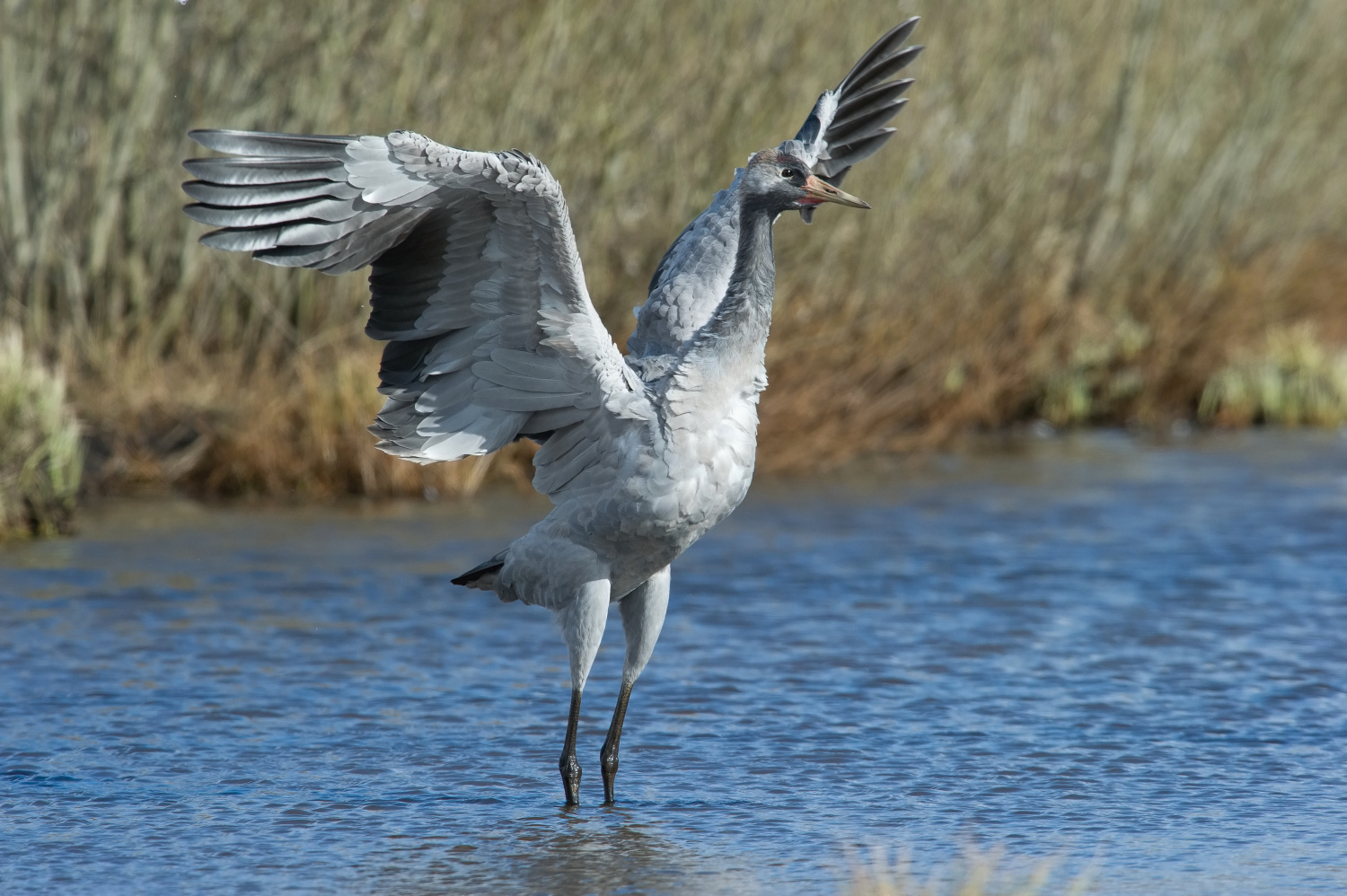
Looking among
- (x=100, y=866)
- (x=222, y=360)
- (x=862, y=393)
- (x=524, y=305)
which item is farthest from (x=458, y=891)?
(x=862, y=393)

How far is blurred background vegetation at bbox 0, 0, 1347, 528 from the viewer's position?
36.1ft

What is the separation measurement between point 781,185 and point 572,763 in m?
1.95

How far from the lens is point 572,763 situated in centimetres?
581

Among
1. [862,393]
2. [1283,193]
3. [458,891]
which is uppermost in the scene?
[1283,193]

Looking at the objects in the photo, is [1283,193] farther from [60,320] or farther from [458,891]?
[458,891]

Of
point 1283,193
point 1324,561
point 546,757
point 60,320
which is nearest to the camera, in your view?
point 546,757

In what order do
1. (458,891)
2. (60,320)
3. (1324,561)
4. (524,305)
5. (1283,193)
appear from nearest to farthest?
(458,891) → (524,305) → (1324,561) → (60,320) → (1283,193)

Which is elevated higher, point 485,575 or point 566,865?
point 485,575

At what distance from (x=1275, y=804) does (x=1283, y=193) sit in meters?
12.2

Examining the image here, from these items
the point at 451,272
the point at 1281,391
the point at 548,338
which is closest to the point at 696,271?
the point at 548,338

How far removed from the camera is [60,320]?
11.5 metres

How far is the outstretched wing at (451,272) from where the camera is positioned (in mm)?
5105

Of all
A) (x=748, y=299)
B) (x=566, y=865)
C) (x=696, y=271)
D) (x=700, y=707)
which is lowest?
(x=566, y=865)

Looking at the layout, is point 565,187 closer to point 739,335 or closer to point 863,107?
point 863,107
